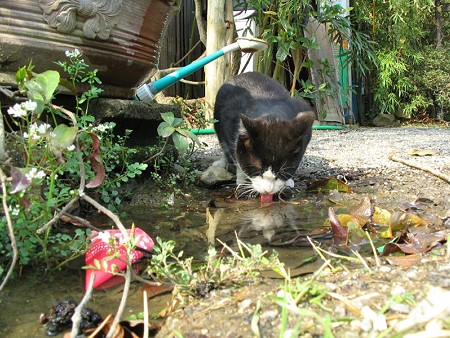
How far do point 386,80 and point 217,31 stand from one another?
5001 millimetres

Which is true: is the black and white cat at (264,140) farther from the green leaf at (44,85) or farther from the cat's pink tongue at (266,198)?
the green leaf at (44,85)

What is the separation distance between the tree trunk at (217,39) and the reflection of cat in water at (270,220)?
3648 millimetres

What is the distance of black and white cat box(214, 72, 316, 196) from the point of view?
2844 millimetres

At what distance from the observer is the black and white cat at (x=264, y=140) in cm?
284

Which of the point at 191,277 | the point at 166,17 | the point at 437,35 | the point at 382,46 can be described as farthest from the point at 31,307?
the point at 437,35

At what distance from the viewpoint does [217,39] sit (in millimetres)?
5957

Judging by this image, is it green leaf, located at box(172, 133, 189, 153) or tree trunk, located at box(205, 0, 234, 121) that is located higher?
tree trunk, located at box(205, 0, 234, 121)

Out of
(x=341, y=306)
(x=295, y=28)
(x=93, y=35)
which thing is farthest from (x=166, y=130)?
(x=295, y=28)

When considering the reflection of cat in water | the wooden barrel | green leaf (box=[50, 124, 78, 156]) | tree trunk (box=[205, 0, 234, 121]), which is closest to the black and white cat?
the reflection of cat in water

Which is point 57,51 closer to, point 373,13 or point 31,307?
point 31,307

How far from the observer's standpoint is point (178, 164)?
3213mm

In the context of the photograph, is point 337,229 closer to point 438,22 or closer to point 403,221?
point 403,221

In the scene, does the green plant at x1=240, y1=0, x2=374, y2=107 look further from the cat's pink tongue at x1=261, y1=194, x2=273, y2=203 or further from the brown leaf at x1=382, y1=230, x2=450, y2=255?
the brown leaf at x1=382, y1=230, x2=450, y2=255

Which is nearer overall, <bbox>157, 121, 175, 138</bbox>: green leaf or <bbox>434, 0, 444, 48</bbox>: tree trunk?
<bbox>157, 121, 175, 138</bbox>: green leaf
